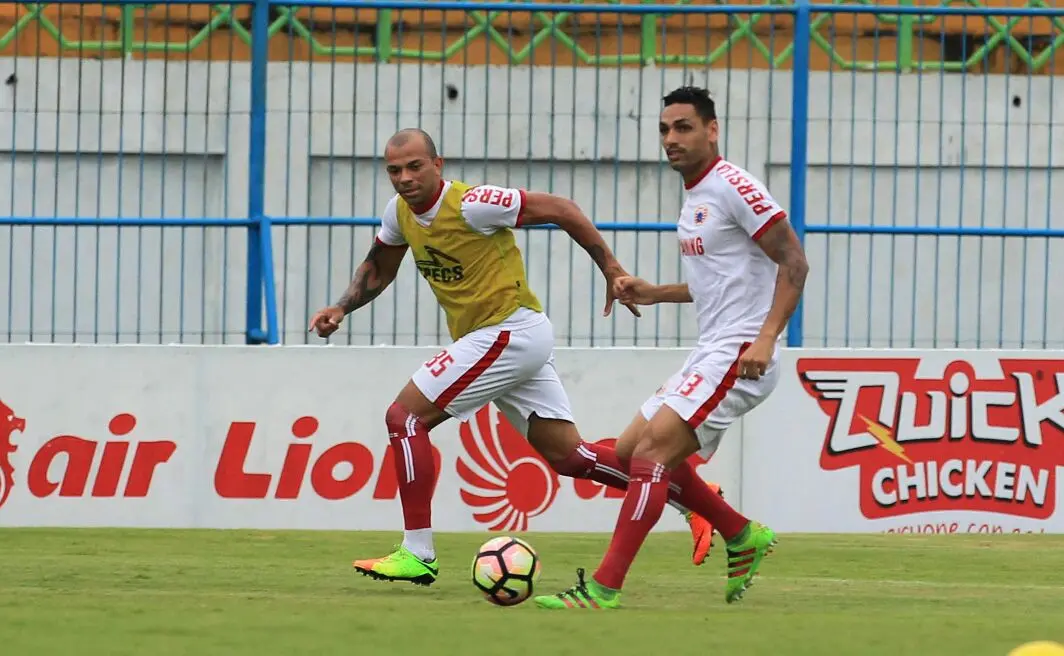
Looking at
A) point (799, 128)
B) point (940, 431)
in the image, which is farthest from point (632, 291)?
point (799, 128)

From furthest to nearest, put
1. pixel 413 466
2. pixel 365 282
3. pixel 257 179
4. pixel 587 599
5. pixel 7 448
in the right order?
pixel 257 179, pixel 7 448, pixel 365 282, pixel 413 466, pixel 587 599

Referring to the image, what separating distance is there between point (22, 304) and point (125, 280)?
0.63 metres

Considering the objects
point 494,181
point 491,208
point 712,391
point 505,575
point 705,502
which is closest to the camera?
point 505,575

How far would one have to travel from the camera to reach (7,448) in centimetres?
1100

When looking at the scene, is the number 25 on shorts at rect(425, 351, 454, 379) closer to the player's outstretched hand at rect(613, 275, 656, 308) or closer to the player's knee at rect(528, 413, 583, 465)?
the player's knee at rect(528, 413, 583, 465)

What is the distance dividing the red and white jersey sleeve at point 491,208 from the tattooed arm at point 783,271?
1.26m

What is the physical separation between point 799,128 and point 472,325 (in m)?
4.17

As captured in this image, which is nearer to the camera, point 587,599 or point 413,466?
point 587,599

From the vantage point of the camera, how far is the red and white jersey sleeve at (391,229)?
8.19m

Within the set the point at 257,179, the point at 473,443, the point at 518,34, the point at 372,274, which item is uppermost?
the point at 518,34

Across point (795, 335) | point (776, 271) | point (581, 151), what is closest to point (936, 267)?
point (795, 335)

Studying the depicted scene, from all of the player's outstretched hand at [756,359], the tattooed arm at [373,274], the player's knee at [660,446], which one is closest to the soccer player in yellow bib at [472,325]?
the tattooed arm at [373,274]

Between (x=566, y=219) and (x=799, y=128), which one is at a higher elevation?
(x=799, y=128)

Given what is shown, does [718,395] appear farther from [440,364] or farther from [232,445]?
[232,445]
